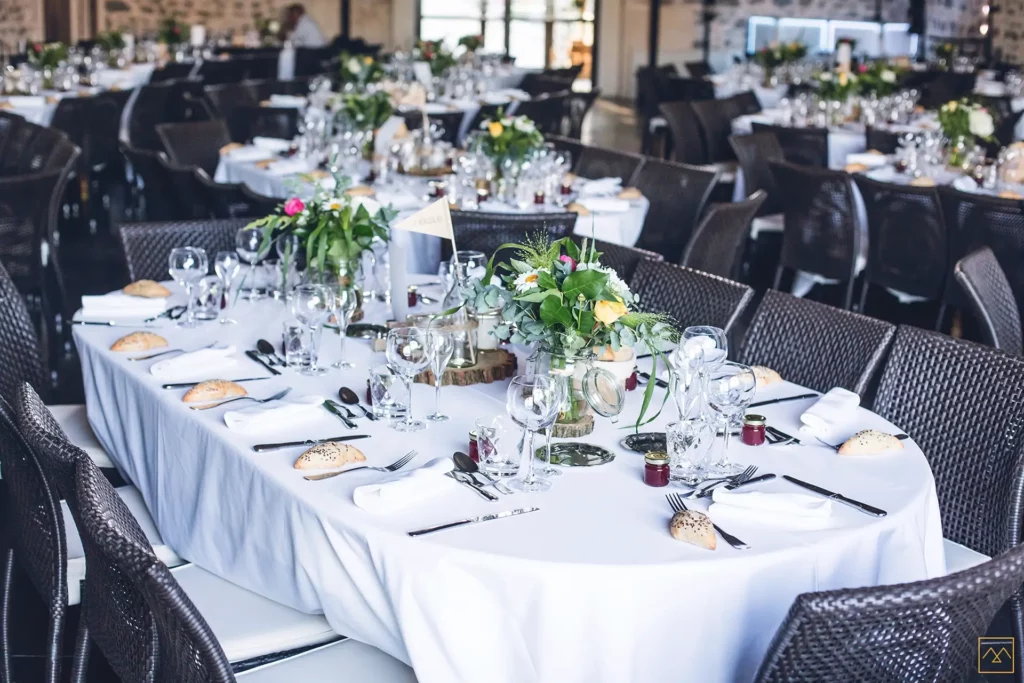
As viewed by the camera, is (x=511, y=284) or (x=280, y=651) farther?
(x=511, y=284)

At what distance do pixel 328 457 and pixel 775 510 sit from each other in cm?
83

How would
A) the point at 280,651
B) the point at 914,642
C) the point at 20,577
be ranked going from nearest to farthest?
the point at 914,642, the point at 280,651, the point at 20,577

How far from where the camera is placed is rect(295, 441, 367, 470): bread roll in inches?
92.6

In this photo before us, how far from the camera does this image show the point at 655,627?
200cm

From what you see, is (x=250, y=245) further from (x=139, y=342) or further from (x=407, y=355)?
(x=407, y=355)

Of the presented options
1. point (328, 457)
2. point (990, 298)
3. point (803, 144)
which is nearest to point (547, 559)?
point (328, 457)

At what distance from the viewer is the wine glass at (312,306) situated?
2932mm

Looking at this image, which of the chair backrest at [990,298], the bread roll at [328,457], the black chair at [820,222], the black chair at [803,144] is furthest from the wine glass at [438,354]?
the black chair at [803,144]

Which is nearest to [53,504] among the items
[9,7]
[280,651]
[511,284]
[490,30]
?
[280,651]

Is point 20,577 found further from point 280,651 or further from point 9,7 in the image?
point 9,7

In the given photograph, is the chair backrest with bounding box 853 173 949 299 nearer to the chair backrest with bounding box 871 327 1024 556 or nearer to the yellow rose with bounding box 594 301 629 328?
the chair backrest with bounding box 871 327 1024 556

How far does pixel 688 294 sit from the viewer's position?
3.54 m

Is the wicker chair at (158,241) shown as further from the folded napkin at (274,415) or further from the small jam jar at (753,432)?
the small jam jar at (753,432)

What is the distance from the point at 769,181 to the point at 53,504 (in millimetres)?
5042
